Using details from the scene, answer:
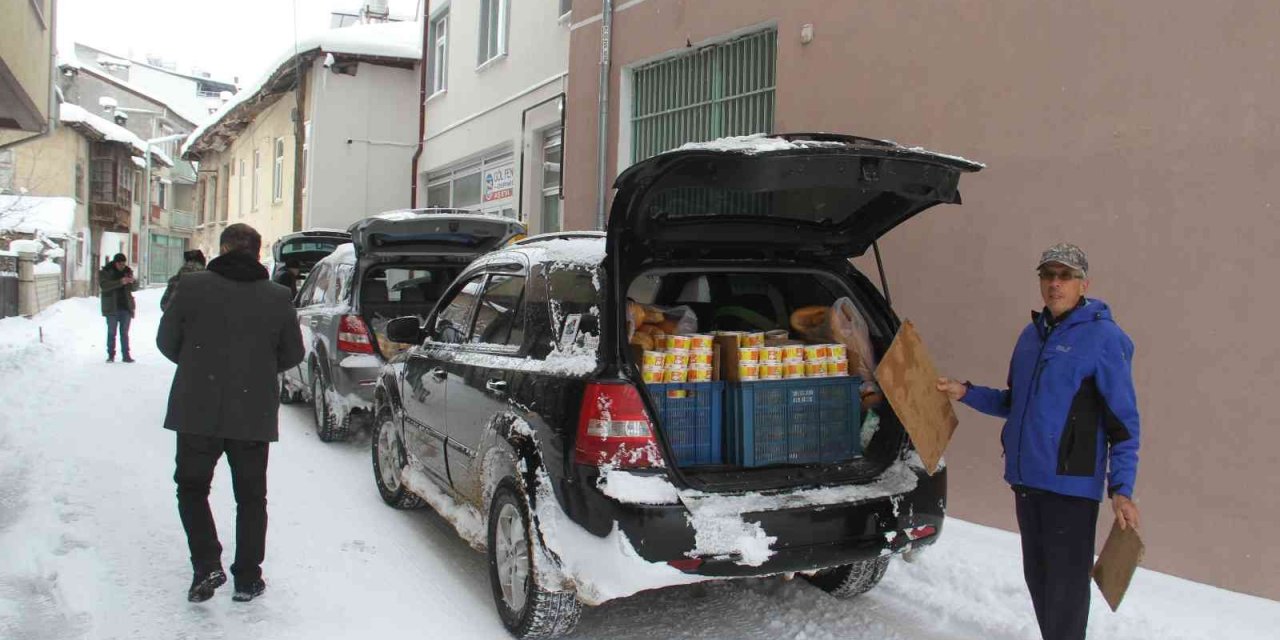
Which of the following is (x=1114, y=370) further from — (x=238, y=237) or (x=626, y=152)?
(x=626, y=152)

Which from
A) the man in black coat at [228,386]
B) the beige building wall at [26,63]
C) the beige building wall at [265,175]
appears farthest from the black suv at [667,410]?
the beige building wall at [265,175]

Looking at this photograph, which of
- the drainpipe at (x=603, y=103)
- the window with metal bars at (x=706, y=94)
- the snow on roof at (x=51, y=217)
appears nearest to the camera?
the window with metal bars at (x=706, y=94)

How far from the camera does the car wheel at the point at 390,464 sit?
577 centimetres

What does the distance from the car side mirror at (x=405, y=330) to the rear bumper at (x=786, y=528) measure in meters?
2.35

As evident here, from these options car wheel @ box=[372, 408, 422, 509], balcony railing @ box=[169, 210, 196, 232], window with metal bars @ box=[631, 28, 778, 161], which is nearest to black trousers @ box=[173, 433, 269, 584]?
car wheel @ box=[372, 408, 422, 509]

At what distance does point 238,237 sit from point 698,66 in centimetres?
559

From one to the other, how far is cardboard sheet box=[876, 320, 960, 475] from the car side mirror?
291 cm

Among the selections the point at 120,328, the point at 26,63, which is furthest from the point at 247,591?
the point at 120,328

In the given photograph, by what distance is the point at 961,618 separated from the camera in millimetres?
4250

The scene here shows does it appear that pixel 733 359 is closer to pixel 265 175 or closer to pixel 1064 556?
pixel 1064 556

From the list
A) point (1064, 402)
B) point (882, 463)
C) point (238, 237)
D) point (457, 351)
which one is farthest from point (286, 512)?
point (1064, 402)

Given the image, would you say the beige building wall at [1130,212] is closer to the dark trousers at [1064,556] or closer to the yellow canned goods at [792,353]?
the dark trousers at [1064,556]

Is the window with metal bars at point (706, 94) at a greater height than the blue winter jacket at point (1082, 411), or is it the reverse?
the window with metal bars at point (706, 94)

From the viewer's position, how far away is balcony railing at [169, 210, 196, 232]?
54250 millimetres
